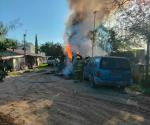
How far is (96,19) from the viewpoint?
40625 mm

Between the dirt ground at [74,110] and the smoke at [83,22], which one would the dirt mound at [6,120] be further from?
the smoke at [83,22]

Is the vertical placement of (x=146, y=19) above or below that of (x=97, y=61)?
above

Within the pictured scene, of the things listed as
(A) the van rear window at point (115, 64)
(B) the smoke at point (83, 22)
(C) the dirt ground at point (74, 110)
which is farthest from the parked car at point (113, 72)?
(B) the smoke at point (83, 22)

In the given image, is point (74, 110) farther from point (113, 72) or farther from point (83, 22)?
point (83, 22)

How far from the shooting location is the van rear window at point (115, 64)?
18.4 m

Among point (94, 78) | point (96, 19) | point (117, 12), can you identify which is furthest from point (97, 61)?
point (96, 19)

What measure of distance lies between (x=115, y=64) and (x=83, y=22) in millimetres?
24906

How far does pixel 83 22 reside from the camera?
42.8 metres

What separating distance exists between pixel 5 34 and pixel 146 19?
12739 mm

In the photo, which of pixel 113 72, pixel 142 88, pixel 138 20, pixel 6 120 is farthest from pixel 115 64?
pixel 6 120

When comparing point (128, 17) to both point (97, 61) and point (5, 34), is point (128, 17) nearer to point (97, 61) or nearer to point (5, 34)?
point (97, 61)

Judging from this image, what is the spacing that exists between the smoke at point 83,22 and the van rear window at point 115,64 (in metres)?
15.8

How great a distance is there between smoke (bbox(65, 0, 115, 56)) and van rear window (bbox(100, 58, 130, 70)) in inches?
622

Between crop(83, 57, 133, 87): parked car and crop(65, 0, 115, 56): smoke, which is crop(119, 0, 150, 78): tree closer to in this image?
crop(83, 57, 133, 87): parked car
